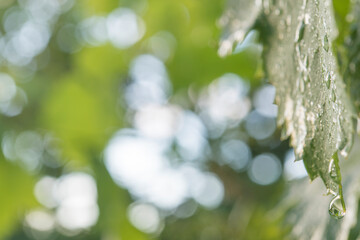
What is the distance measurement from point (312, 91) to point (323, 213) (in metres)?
0.16

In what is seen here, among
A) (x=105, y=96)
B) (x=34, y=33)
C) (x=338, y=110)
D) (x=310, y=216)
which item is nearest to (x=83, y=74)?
(x=105, y=96)

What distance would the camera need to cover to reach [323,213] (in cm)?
34

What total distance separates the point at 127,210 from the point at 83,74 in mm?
286

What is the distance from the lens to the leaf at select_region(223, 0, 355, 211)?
0.19 meters

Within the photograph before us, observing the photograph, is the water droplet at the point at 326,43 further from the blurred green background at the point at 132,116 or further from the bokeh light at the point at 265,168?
the bokeh light at the point at 265,168

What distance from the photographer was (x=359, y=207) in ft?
1.15

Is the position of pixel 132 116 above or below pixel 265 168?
above

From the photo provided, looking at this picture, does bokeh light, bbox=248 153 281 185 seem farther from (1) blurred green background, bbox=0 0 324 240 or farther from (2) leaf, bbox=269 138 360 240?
(2) leaf, bbox=269 138 360 240

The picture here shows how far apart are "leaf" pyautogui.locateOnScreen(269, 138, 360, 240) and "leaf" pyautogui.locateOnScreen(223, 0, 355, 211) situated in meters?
0.09

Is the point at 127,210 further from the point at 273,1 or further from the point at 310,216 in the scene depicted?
the point at 273,1

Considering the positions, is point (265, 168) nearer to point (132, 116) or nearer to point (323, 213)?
point (132, 116)

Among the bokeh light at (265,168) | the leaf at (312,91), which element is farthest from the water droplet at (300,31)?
the bokeh light at (265,168)

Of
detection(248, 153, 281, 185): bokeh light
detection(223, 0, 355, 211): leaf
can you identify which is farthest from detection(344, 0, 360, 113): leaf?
detection(248, 153, 281, 185): bokeh light

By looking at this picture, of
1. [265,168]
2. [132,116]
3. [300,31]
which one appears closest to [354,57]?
[300,31]
